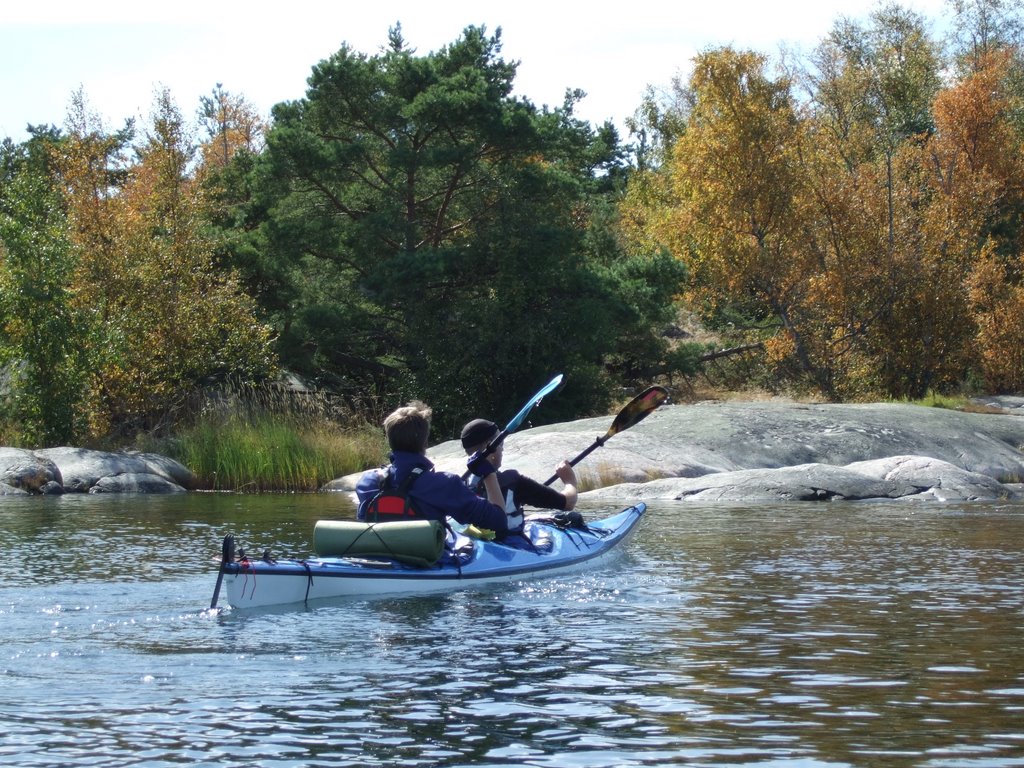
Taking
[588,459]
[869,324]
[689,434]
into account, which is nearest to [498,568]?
[588,459]

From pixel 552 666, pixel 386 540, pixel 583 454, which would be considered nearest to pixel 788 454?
pixel 583 454

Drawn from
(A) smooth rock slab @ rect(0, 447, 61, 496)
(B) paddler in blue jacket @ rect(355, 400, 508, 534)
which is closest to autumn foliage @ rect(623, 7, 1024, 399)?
(A) smooth rock slab @ rect(0, 447, 61, 496)

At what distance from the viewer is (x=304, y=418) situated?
2077 centimetres

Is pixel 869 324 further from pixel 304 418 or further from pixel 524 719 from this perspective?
pixel 524 719

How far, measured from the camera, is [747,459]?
18062 millimetres

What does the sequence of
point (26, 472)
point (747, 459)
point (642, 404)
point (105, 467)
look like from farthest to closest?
point (105, 467) → point (26, 472) → point (747, 459) → point (642, 404)

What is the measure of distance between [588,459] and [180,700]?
1202 centimetres

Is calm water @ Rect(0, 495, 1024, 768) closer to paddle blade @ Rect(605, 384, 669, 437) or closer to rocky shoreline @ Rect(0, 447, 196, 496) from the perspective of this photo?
paddle blade @ Rect(605, 384, 669, 437)

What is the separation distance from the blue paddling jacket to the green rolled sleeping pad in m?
0.17

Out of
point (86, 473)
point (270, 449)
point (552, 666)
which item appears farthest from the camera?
point (270, 449)

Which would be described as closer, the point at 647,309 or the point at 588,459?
the point at 588,459

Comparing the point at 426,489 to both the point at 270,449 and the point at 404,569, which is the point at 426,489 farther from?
the point at 270,449

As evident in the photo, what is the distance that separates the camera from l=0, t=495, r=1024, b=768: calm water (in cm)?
502

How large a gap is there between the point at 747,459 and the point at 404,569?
10443mm
